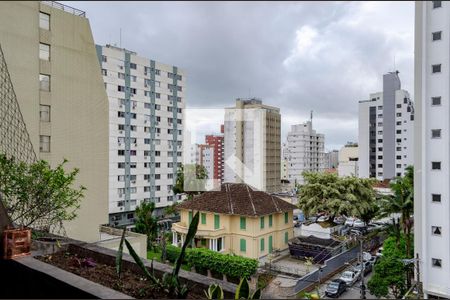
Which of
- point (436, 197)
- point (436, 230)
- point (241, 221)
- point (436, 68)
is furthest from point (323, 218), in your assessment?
point (436, 68)

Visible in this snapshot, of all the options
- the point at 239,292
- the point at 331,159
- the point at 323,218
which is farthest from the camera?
the point at 331,159

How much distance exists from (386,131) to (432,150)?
15.3 m

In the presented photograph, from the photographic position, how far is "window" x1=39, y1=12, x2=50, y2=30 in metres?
9.43

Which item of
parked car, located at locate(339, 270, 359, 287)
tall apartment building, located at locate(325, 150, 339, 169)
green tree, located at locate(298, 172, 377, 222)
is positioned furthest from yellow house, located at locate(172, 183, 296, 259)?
tall apartment building, located at locate(325, 150, 339, 169)

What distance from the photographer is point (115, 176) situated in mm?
18703

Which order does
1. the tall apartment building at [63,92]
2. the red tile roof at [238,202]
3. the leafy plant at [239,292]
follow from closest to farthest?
1. the leafy plant at [239,292]
2. the tall apartment building at [63,92]
3. the red tile roof at [238,202]

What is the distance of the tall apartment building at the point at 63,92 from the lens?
8.95 meters

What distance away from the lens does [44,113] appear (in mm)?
9398

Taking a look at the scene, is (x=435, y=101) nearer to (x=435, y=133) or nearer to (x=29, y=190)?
(x=435, y=133)

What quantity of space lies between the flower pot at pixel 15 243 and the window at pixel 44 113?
26.2 ft

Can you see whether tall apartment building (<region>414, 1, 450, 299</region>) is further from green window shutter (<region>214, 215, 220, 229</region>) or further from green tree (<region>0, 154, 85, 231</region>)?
green tree (<region>0, 154, 85, 231</region>)

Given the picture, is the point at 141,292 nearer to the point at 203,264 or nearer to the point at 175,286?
the point at 175,286

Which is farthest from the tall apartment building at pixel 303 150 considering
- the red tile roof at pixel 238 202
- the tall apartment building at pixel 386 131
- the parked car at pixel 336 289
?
the parked car at pixel 336 289

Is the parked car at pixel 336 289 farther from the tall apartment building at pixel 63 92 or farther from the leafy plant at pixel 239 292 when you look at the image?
the leafy plant at pixel 239 292
